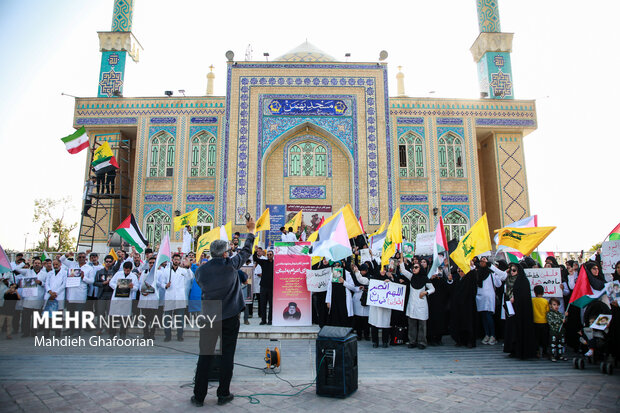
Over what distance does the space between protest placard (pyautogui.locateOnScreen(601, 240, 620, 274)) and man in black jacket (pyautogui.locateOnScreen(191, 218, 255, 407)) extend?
5.93 meters

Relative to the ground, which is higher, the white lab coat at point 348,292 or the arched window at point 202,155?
the arched window at point 202,155

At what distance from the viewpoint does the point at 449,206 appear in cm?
1836

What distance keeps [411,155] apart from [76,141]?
14399mm

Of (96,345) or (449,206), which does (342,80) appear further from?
(96,345)

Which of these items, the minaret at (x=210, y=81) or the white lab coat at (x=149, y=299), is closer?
the white lab coat at (x=149, y=299)

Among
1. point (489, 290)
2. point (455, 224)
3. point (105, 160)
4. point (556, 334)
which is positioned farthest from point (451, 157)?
point (105, 160)

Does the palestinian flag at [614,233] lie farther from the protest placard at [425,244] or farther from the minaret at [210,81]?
the minaret at [210,81]

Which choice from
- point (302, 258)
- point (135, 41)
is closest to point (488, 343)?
point (302, 258)

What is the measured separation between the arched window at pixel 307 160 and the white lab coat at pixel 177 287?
1085cm

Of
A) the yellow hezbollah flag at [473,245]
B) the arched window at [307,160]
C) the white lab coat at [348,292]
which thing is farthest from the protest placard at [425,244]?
the arched window at [307,160]

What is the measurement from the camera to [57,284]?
840 cm

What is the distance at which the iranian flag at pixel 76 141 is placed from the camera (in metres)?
16.0

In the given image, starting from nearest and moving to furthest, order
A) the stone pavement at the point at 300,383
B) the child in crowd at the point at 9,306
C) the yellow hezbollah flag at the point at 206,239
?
1. the stone pavement at the point at 300,383
2. the child in crowd at the point at 9,306
3. the yellow hezbollah flag at the point at 206,239

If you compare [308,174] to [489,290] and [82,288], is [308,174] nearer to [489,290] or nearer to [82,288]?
[82,288]
